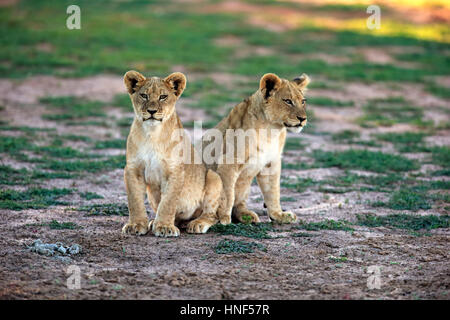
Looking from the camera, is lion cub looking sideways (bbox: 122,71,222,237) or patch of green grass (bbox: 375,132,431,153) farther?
patch of green grass (bbox: 375,132,431,153)

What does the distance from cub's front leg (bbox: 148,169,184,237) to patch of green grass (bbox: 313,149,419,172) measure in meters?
4.62

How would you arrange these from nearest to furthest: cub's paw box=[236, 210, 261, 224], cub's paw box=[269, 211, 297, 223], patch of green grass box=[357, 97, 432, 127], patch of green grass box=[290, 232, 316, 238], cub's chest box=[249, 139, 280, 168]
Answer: patch of green grass box=[290, 232, 316, 238] < cub's chest box=[249, 139, 280, 168] < cub's paw box=[236, 210, 261, 224] < cub's paw box=[269, 211, 297, 223] < patch of green grass box=[357, 97, 432, 127]

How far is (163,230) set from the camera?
6270 mm

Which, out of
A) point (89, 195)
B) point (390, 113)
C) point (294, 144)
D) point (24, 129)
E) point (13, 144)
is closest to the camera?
point (89, 195)

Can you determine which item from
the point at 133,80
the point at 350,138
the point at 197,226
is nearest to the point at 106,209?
the point at 197,226

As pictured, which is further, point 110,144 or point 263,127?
point 110,144

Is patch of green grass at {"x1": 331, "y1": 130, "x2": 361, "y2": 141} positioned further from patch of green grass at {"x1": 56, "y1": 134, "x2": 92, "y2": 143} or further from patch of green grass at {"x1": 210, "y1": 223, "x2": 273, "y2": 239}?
patch of green grass at {"x1": 210, "y1": 223, "x2": 273, "y2": 239}

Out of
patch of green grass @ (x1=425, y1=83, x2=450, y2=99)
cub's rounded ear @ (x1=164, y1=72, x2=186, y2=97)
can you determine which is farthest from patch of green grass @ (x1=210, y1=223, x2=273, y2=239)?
patch of green grass @ (x1=425, y1=83, x2=450, y2=99)

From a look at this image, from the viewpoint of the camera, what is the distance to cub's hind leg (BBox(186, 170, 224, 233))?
21.8 feet

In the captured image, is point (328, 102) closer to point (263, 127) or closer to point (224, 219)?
point (263, 127)

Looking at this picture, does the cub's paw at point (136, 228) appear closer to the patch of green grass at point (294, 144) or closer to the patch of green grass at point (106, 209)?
the patch of green grass at point (106, 209)

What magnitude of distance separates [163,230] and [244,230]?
914mm

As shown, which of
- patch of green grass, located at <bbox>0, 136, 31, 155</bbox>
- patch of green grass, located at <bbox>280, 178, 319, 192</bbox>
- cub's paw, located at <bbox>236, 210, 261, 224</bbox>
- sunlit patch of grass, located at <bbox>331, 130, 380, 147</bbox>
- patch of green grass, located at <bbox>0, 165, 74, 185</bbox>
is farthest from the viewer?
sunlit patch of grass, located at <bbox>331, 130, 380, 147</bbox>

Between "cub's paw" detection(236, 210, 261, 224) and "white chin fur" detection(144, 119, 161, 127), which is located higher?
"white chin fur" detection(144, 119, 161, 127)
